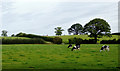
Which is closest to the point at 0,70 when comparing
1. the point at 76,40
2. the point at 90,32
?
the point at 76,40

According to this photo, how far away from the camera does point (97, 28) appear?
7956 cm

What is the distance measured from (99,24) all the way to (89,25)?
15.6 feet

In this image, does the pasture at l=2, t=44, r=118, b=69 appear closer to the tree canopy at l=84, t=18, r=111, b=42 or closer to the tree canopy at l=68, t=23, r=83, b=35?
the tree canopy at l=84, t=18, r=111, b=42

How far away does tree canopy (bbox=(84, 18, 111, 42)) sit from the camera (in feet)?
258

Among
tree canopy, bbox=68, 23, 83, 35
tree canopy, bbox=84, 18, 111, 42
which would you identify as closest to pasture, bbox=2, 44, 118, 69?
tree canopy, bbox=84, 18, 111, 42

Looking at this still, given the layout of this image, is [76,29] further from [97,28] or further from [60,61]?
[60,61]

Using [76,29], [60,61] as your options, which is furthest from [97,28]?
[60,61]

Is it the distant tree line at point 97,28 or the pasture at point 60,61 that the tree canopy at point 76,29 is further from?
the pasture at point 60,61

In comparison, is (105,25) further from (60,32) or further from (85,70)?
(85,70)

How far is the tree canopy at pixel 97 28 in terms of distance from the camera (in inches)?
3098

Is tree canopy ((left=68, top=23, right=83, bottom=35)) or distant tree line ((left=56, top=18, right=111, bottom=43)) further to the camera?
tree canopy ((left=68, top=23, right=83, bottom=35))

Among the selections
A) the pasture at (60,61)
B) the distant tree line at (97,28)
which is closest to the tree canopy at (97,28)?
the distant tree line at (97,28)

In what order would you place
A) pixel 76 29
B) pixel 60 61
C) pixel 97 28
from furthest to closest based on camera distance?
pixel 76 29
pixel 97 28
pixel 60 61

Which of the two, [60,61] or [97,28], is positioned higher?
[97,28]
